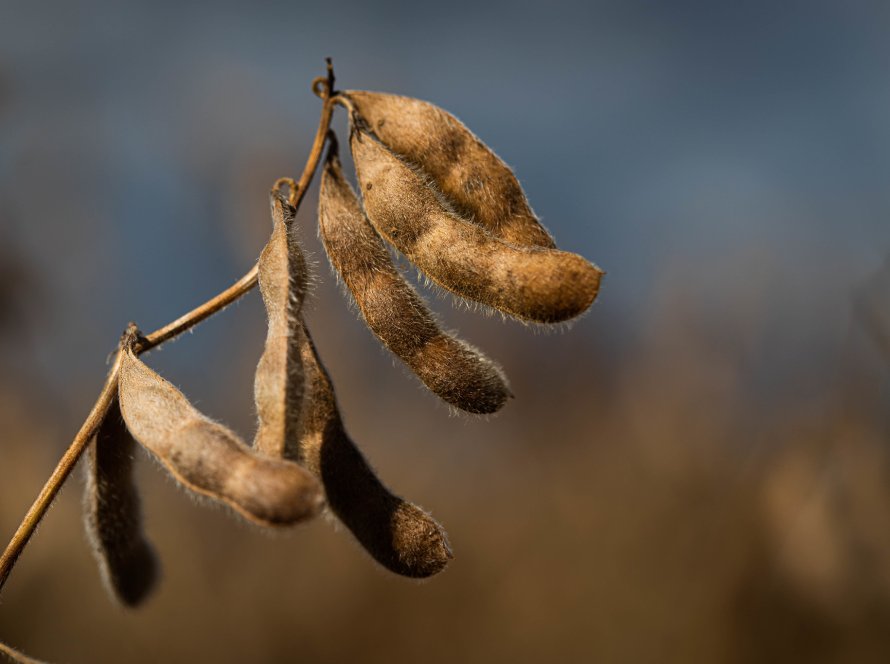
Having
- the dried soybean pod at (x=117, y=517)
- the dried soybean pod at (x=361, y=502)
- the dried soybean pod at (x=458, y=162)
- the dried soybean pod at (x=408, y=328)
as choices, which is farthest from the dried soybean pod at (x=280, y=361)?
the dried soybean pod at (x=117, y=517)

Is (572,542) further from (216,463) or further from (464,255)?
(216,463)

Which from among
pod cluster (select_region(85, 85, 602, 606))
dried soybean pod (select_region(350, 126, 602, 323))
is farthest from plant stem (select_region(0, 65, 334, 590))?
dried soybean pod (select_region(350, 126, 602, 323))

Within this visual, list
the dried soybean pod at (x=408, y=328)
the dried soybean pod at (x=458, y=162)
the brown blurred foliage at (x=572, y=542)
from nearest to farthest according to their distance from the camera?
the dried soybean pod at (x=408, y=328) < the dried soybean pod at (x=458, y=162) < the brown blurred foliage at (x=572, y=542)

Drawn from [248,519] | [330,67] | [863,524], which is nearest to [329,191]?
[330,67]

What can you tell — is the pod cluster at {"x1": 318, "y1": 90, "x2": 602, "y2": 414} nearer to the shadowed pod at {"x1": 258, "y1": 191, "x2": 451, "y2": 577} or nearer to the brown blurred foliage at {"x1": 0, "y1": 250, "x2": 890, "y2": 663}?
the shadowed pod at {"x1": 258, "y1": 191, "x2": 451, "y2": 577}

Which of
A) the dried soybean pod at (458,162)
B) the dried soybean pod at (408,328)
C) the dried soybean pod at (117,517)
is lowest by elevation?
the dried soybean pod at (117,517)

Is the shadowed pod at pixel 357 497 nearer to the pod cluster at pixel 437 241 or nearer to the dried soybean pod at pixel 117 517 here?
the pod cluster at pixel 437 241
